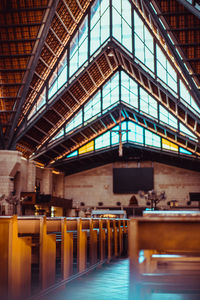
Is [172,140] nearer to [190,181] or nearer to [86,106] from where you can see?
[190,181]

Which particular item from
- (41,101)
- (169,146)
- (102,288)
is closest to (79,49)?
(41,101)

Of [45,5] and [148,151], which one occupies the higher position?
[45,5]

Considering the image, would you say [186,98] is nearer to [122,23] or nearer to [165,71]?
[165,71]

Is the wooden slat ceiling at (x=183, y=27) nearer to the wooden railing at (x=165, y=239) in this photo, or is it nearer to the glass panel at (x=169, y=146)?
the wooden railing at (x=165, y=239)

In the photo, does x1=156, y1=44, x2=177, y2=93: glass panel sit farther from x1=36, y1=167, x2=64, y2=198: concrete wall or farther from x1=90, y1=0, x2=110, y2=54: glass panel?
x1=36, y1=167, x2=64, y2=198: concrete wall

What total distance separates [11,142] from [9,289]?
72.3ft

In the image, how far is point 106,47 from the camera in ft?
82.1

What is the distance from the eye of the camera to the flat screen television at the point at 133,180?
125 ft

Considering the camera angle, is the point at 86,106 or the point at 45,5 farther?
the point at 86,106

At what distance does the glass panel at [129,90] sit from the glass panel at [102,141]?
6.37 m

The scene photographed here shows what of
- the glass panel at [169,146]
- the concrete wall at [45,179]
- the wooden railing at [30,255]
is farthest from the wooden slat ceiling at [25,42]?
the glass panel at [169,146]

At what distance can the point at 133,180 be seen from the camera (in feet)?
125

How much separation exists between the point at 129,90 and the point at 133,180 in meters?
11.1

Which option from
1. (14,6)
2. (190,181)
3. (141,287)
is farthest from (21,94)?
(190,181)
